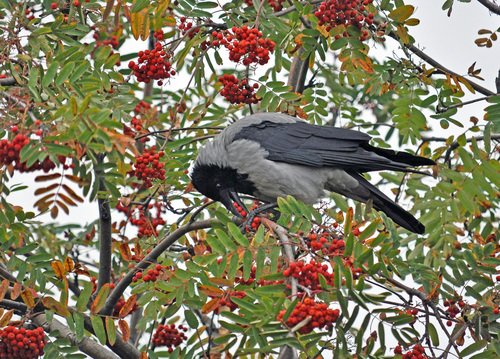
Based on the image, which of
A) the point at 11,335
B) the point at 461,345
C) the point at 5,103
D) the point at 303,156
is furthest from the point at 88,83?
the point at 461,345

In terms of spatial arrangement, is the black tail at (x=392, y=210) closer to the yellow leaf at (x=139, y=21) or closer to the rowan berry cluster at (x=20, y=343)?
the yellow leaf at (x=139, y=21)

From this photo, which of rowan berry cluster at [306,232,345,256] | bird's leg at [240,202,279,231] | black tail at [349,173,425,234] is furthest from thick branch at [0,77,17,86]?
black tail at [349,173,425,234]

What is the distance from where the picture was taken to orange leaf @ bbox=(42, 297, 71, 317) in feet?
14.9

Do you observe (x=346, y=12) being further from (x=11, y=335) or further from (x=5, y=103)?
(x=11, y=335)

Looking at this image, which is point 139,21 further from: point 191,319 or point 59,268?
point 191,319

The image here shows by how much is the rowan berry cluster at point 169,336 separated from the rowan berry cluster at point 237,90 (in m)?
1.61

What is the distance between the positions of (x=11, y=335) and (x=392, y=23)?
284cm

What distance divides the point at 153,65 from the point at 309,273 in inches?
79.3

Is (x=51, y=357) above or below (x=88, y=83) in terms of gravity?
below

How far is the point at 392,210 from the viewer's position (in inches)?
232

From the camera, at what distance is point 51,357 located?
14.9ft

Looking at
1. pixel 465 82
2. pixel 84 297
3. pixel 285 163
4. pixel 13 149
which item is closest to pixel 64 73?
pixel 13 149

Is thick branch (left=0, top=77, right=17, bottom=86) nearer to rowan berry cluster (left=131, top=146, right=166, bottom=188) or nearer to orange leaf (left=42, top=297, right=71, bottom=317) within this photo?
rowan berry cluster (left=131, top=146, right=166, bottom=188)

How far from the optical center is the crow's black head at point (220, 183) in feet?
19.5
